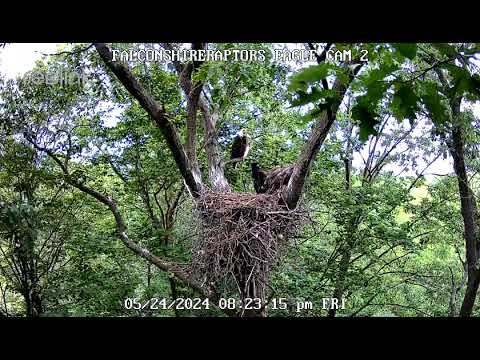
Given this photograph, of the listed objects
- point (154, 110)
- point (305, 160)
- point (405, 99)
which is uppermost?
point (154, 110)

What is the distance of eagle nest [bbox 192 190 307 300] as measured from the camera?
297 cm

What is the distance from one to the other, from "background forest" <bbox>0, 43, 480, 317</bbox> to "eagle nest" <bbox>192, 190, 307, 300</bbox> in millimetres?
62

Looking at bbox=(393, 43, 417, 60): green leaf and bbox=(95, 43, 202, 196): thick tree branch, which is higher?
bbox=(95, 43, 202, 196): thick tree branch

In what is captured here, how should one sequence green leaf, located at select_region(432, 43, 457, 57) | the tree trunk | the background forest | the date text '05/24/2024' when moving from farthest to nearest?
the tree trunk, the background forest, the date text '05/24/2024', green leaf, located at select_region(432, 43, 457, 57)

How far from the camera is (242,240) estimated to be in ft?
9.68

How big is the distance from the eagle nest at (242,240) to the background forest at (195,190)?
0.06 metres

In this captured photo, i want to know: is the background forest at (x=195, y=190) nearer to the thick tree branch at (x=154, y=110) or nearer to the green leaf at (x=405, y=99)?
the thick tree branch at (x=154, y=110)

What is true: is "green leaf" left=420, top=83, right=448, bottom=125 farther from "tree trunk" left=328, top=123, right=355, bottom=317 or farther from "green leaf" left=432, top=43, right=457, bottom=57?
"tree trunk" left=328, top=123, right=355, bottom=317

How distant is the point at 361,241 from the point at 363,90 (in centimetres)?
346

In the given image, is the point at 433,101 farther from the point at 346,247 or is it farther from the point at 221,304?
the point at 346,247

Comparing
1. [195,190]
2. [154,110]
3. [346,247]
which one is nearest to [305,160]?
[195,190]

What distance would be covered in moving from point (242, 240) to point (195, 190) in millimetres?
578

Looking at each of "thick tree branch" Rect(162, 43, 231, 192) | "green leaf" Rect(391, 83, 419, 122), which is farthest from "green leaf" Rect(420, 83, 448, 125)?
"thick tree branch" Rect(162, 43, 231, 192)
